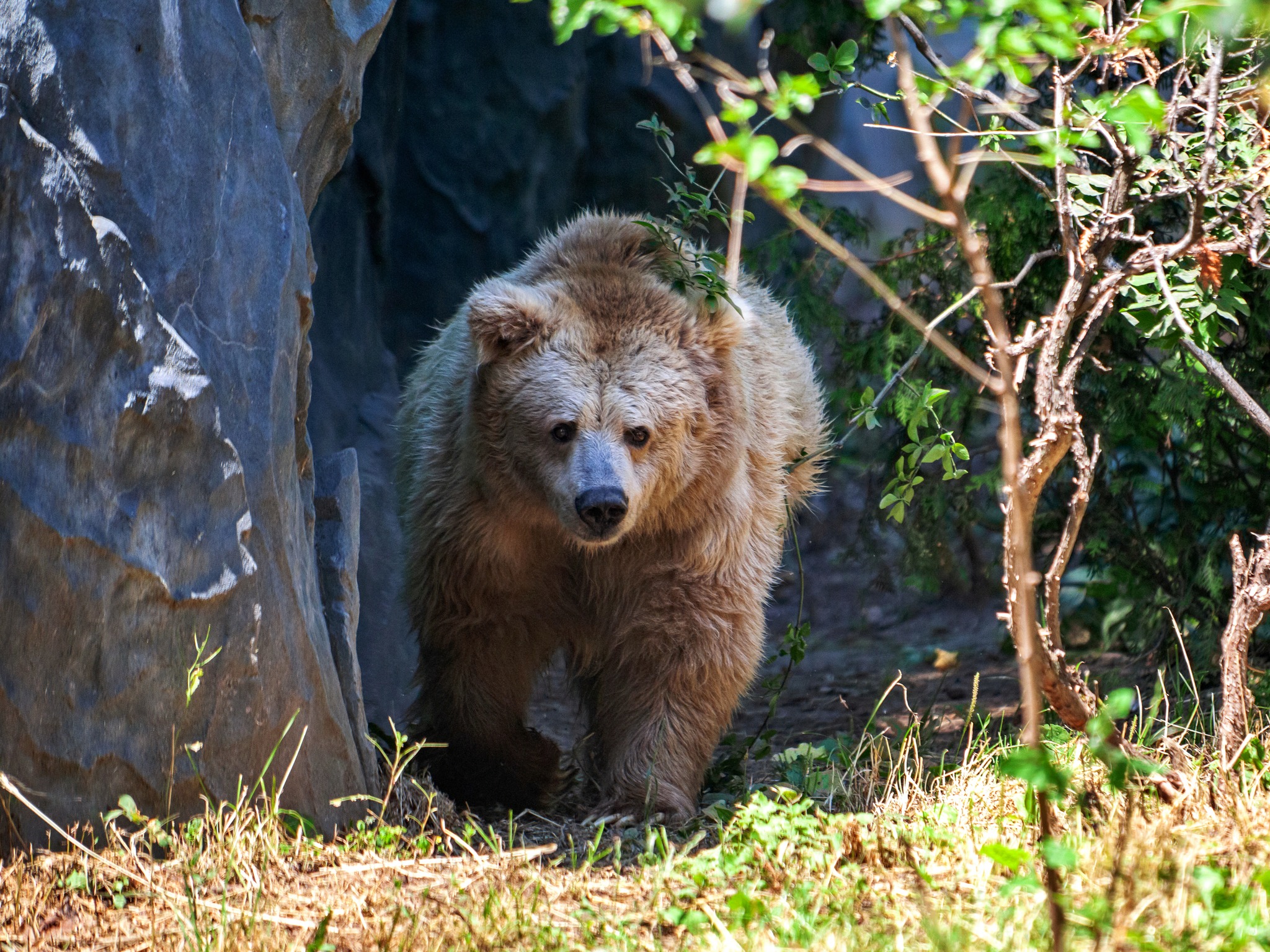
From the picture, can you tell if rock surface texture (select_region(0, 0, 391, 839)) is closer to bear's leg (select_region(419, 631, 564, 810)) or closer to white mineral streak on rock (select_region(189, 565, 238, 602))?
white mineral streak on rock (select_region(189, 565, 238, 602))

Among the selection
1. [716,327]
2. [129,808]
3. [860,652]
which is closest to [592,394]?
[716,327]

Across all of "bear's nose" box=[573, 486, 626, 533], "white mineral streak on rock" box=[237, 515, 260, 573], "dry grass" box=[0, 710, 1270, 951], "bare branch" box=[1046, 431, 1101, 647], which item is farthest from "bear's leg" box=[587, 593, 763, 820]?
"white mineral streak on rock" box=[237, 515, 260, 573]

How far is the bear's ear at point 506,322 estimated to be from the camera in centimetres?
446

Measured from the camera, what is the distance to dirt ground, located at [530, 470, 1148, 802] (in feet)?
20.6

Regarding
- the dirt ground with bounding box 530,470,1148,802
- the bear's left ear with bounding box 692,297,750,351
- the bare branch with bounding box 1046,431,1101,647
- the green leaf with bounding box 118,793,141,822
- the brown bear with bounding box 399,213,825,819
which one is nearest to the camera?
the green leaf with bounding box 118,793,141,822

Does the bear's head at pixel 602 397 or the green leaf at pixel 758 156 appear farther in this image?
the bear's head at pixel 602 397

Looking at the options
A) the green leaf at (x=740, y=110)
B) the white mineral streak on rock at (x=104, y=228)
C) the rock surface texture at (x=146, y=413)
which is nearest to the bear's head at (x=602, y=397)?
the rock surface texture at (x=146, y=413)

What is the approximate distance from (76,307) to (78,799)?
1.23 meters

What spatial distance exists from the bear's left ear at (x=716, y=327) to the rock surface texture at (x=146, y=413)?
5.20ft

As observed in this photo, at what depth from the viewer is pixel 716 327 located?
15.2 ft

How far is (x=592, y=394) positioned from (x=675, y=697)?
1.16 m

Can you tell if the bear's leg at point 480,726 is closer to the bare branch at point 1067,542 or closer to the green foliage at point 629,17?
the bare branch at point 1067,542

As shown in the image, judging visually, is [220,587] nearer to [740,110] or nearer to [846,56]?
[740,110]

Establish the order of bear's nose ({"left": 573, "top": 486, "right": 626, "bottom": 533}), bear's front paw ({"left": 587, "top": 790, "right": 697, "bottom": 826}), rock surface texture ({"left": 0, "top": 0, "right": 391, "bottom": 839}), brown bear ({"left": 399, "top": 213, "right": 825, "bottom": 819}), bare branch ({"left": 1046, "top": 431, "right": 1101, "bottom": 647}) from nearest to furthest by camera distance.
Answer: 1. rock surface texture ({"left": 0, "top": 0, "right": 391, "bottom": 839})
2. bare branch ({"left": 1046, "top": 431, "right": 1101, "bottom": 647})
3. bear's nose ({"left": 573, "top": 486, "right": 626, "bottom": 533})
4. bear's front paw ({"left": 587, "top": 790, "right": 697, "bottom": 826})
5. brown bear ({"left": 399, "top": 213, "right": 825, "bottom": 819})
